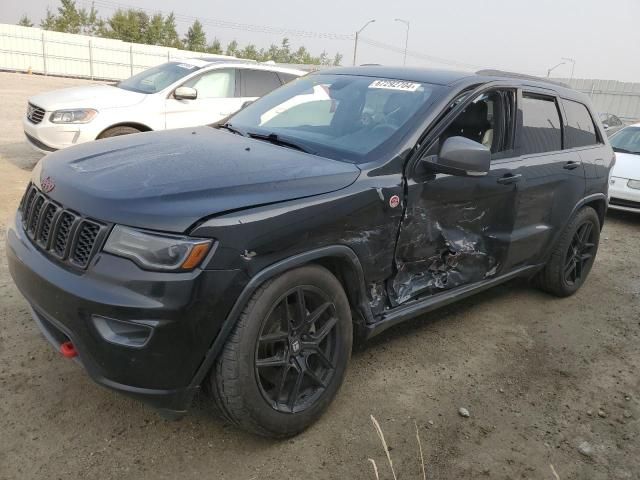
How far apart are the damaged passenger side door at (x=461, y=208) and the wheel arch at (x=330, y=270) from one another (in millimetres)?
290

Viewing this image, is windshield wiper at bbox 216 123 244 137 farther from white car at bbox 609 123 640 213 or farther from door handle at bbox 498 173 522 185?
white car at bbox 609 123 640 213

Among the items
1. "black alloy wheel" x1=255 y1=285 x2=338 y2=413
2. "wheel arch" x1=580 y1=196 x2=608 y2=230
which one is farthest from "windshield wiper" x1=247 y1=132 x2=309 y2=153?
"wheel arch" x1=580 y1=196 x2=608 y2=230

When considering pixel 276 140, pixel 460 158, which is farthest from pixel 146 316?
pixel 460 158

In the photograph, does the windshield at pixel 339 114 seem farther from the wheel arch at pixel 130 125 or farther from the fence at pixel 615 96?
the fence at pixel 615 96

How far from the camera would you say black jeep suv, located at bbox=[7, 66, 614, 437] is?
2.18m

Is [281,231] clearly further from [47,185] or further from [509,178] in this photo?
[509,178]

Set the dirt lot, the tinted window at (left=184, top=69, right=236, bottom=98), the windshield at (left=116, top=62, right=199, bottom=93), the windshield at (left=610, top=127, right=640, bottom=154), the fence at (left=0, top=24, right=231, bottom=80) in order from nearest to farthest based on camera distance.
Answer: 1. the dirt lot
2. the windshield at (left=116, top=62, right=199, bottom=93)
3. the tinted window at (left=184, top=69, right=236, bottom=98)
4. the windshield at (left=610, top=127, right=640, bottom=154)
5. the fence at (left=0, top=24, right=231, bottom=80)

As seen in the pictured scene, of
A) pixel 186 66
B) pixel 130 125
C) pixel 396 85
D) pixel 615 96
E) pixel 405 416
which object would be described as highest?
pixel 396 85

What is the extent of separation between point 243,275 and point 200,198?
0.37 meters

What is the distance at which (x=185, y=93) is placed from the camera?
25.1ft

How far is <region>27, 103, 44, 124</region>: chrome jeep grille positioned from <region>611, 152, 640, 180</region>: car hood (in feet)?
28.3

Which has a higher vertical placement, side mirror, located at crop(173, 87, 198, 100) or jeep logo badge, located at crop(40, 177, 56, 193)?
side mirror, located at crop(173, 87, 198, 100)

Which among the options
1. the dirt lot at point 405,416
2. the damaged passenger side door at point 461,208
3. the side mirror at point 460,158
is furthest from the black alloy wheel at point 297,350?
the side mirror at point 460,158

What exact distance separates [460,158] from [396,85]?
814 mm
